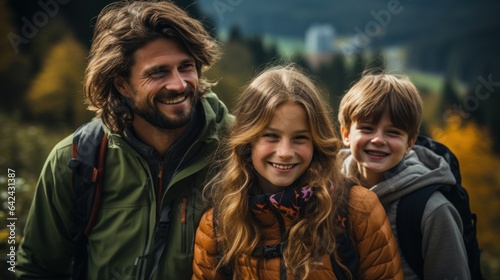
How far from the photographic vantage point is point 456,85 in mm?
38281

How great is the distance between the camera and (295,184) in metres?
2.62

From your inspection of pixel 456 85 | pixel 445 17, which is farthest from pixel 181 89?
pixel 445 17

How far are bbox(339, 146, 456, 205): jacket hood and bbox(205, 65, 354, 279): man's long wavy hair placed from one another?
0.29 meters

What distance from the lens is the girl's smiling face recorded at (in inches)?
99.0

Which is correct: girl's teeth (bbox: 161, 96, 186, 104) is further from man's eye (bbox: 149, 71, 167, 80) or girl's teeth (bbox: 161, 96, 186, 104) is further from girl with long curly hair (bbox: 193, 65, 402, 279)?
girl with long curly hair (bbox: 193, 65, 402, 279)

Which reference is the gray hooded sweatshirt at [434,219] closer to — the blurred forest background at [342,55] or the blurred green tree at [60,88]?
the blurred forest background at [342,55]

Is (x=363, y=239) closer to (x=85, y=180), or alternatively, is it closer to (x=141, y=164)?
(x=141, y=164)

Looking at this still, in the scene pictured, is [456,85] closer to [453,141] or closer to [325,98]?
[453,141]

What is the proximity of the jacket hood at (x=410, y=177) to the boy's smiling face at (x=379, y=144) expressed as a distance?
6 cm

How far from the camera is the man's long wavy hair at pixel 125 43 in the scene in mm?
2977

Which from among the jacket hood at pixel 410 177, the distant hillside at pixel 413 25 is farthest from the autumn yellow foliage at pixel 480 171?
the jacket hood at pixel 410 177

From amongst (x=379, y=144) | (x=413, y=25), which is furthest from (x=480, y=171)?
(x=379, y=144)

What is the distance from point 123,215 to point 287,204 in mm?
998

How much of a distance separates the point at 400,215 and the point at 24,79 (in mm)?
21490
